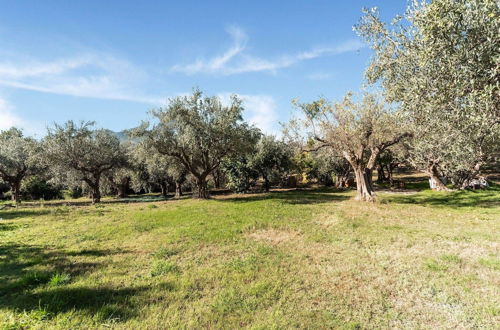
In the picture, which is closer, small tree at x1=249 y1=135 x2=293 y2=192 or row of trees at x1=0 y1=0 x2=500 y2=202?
row of trees at x1=0 y1=0 x2=500 y2=202

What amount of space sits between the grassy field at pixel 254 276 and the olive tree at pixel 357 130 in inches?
463

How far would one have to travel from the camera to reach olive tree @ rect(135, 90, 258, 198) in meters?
29.9

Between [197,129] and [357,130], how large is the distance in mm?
18029

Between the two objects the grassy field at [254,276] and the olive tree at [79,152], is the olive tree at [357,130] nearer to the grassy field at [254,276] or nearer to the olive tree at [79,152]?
the grassy field at [254,276]

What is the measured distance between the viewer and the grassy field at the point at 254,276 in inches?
252

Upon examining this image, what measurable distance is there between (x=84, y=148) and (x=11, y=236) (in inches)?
949

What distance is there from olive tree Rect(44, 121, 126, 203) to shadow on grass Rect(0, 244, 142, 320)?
2808cm

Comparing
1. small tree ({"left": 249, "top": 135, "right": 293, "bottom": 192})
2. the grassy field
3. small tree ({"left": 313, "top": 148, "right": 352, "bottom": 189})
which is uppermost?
small tree ({"left": 249, "top": 135, "right": 293, "bottom": 192})

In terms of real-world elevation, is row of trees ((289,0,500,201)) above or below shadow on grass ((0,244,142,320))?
above

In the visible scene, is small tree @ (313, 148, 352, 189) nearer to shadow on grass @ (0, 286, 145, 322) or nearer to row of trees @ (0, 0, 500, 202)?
row of trees @ (0, 0, 500, 202)

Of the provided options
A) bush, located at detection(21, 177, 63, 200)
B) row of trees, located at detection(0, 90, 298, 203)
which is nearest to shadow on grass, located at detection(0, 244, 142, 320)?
row of trees, located at detection(0, 90, 298, 203)

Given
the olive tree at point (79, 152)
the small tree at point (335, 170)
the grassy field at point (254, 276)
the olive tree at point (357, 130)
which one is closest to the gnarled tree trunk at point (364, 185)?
the olive tree at point (357, 130)

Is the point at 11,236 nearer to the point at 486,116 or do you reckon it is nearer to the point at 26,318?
the point at 26,318

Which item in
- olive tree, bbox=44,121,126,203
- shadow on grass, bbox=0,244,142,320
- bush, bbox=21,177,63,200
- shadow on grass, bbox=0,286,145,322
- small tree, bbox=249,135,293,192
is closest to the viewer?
shadow on grass, bbox=0,286,145,322
